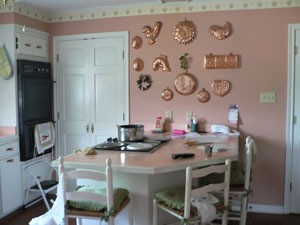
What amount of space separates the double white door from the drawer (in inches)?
27.4

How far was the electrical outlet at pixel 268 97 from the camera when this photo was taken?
3346 millimetres

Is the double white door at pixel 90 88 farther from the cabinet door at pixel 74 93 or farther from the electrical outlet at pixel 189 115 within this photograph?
the electrical outlet at pixel 189 115

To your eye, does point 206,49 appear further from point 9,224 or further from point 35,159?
point 9,224

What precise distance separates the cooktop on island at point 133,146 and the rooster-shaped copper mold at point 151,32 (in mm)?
1352

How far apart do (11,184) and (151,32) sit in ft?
7.56

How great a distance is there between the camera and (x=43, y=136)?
12.2ft

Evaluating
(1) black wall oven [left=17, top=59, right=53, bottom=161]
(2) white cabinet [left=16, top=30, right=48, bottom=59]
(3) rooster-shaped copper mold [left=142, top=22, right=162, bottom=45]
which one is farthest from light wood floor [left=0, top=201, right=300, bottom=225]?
(3) rooster-shaped copper mold [left=142, top=22, right=162, bottom=45]

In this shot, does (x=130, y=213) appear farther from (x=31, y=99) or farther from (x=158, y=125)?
(x=31, y=99)

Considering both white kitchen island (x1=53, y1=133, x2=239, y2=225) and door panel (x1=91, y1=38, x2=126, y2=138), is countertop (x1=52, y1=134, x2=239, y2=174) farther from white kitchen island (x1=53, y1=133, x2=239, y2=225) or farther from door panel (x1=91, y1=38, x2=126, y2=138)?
door panel (x1=91, y1=38, x2=126, y2=138)

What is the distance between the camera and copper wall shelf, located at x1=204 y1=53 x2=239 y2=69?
3.39m

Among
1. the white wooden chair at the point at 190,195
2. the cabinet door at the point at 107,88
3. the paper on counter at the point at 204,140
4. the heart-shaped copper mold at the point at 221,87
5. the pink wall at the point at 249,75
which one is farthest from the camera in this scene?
the cabinet door at the point at 107,88

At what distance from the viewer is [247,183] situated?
238 centimetres

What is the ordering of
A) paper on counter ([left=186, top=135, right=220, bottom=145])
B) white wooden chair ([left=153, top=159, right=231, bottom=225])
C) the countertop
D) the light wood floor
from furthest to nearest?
the light wood floor < paper on counter ([left=186, top=135, right=220, bottom=145]) < the countertop < white wooden chair ([left=153, top=159, right=231, bottom=225])

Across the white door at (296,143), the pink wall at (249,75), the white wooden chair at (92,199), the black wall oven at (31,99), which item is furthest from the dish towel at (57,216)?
the white door at (296,143)
